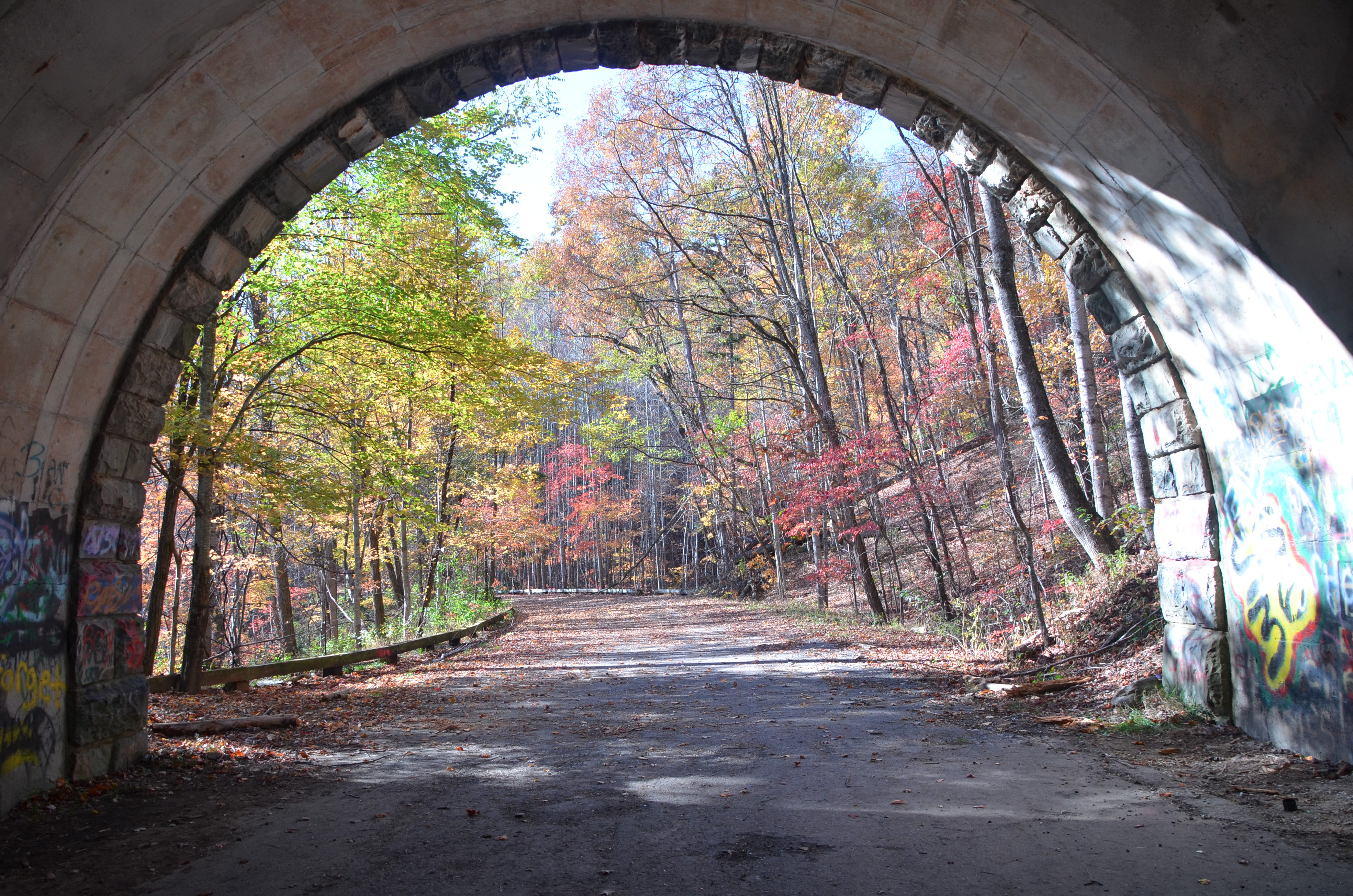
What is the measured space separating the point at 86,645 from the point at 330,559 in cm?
1768

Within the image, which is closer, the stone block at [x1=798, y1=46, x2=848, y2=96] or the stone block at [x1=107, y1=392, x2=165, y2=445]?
the stone block at [x1=107, y1=392, x2=165, y2=445]

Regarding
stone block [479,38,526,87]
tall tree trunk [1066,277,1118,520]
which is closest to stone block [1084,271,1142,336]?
tall tree trunk [1066,277,1118,520]

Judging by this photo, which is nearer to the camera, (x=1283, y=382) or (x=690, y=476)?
(x=1283, y=382)

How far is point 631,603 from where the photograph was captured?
3012 centimetres

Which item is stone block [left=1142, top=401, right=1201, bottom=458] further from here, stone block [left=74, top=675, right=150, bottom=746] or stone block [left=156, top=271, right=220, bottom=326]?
stone block [left=74, top=675, right=150, bottom=746]

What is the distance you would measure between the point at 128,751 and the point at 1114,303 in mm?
8180

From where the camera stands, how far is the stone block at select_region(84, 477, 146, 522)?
208 inches

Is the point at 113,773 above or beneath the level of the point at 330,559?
beneath

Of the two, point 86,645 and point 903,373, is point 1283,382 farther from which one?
point 903,373

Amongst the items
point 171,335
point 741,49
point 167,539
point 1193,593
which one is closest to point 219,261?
point 171,335

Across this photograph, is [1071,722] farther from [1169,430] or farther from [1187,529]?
[1169,430]

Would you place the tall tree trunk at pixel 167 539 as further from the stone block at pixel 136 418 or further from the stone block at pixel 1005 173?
the stone block at pixel 1005 173

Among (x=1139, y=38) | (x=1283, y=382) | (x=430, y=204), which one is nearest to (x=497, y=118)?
(x=430, y=204)

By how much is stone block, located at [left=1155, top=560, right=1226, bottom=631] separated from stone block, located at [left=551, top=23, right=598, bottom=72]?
6.29m
